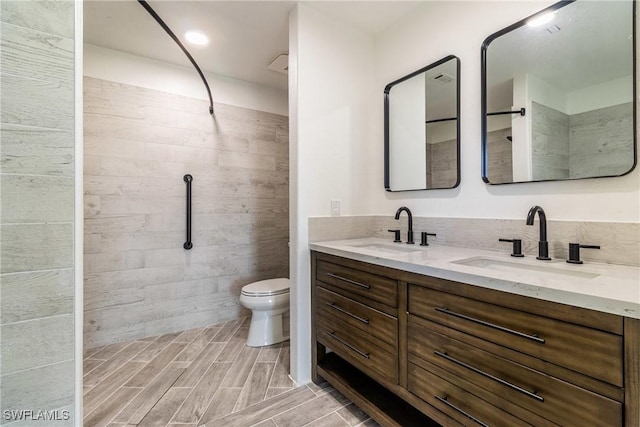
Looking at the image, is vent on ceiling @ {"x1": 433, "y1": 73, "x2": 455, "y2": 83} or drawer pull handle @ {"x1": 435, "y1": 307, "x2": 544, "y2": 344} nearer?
drawer pull handle @ {"x1": 435, "y1": 307, "x2": 544, "y2": 344}

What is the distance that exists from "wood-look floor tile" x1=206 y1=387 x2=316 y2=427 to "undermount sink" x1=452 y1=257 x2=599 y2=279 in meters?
1.23

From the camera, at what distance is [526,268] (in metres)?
1.26

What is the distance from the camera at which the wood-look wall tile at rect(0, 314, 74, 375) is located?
935 millimetres

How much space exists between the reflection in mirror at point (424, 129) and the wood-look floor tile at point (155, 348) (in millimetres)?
2236

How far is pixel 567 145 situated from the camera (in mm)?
1315

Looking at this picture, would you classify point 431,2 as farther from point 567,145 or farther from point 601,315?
point 601,315

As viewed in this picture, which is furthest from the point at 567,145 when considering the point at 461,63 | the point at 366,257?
the point at 366,257

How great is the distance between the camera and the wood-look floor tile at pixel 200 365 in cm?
188

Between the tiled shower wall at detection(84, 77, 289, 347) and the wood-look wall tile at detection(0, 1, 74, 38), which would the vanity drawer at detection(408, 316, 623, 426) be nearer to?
the wood-look wall tile at detection(0, 1, 74, 38)

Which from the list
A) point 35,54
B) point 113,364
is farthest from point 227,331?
point 35,54

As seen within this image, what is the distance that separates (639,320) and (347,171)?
164 cm

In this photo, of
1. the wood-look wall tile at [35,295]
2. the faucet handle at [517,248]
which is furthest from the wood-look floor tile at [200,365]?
the faucet handle at [517,248]

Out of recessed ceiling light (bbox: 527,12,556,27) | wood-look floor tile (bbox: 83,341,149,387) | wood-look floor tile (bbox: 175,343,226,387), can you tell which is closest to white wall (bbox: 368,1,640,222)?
recessed ceiling light (bbox: 527,12,556,27)

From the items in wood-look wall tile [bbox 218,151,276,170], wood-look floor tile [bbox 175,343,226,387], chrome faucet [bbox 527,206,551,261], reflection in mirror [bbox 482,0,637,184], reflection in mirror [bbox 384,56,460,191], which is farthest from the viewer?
wood-look wall tile [bbox 218,151,276,170]
